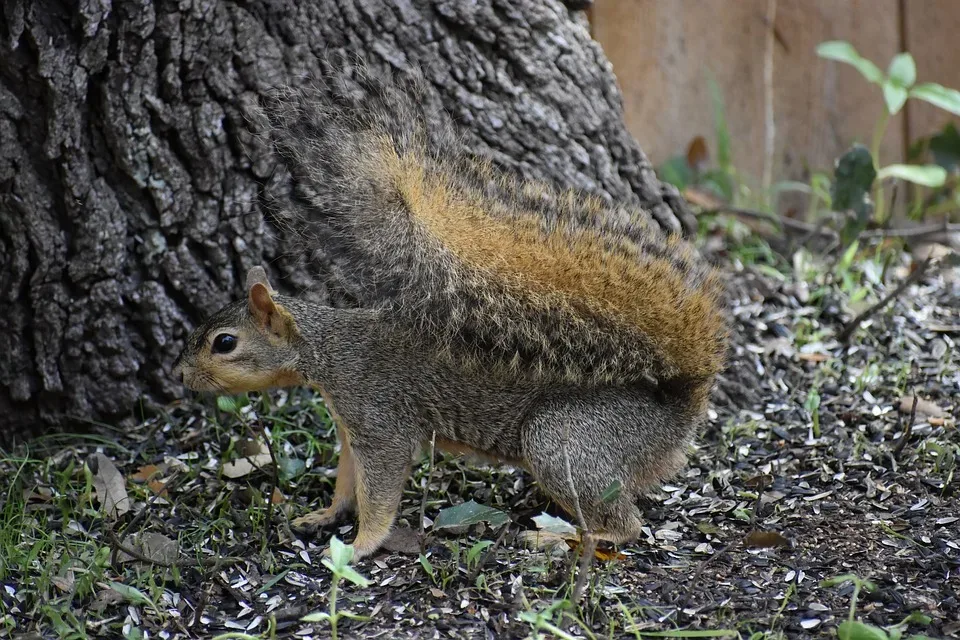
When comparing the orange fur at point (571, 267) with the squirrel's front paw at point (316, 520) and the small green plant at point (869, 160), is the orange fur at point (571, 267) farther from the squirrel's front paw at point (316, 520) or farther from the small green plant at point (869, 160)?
the small green plant at point (869, 160)

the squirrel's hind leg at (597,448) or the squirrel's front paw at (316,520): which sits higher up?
the squirrel's hind leg at (597,448)

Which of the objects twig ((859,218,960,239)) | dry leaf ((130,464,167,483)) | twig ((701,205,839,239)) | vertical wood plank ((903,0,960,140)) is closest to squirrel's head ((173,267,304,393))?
dry leaf ((130,464,167,483))

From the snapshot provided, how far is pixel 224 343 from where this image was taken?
9.84ft

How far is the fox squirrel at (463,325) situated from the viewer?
2.69 m

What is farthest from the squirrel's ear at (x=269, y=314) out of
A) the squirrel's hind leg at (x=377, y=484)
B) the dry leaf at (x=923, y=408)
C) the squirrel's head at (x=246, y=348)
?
the dry leaf at (x=923, y=408)

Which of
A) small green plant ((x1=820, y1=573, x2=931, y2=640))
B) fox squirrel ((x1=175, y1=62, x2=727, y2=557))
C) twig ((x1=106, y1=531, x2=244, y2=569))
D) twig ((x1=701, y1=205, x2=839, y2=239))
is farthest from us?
twig ((x1=701, y1=205, x2=839, y2=239))

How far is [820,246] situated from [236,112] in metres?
2.48

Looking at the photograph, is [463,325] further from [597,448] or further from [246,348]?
[246,348]

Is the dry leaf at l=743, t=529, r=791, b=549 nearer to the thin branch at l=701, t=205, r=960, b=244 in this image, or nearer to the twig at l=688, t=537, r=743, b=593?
the twig at l=688, t=537, r=743, b=593

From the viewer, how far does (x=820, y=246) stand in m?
4.54

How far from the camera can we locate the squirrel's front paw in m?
2.97

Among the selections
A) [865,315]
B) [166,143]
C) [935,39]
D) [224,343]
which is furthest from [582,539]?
[935,39]

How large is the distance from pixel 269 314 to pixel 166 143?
673mm

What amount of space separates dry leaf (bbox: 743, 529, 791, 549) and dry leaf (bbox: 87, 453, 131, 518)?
5.36 feet
